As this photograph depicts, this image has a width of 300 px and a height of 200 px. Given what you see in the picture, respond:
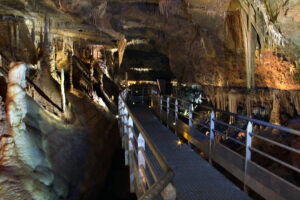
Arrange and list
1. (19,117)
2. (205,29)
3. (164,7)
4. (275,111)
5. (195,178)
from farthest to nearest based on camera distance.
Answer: (205,29)
(164,7)
(275,111)
(19,117)
(195,178)

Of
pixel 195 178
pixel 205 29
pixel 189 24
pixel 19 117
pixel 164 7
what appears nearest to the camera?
pixel 195 178

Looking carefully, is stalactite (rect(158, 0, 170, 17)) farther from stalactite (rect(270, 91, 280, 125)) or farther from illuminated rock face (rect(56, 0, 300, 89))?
stalactite (rect(270, 91, 280, 125))

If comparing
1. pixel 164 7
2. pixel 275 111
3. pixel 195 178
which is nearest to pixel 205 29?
pixel 164 7

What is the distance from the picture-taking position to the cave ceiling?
9389 millimetres

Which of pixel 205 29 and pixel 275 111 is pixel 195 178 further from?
pixel 205 29

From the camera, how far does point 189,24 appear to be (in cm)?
1355

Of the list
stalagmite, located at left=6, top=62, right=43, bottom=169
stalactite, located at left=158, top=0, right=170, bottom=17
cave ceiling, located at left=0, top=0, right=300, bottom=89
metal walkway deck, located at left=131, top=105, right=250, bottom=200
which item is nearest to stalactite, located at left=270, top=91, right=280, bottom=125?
cave ceiling, located at left=0, top=0, right=300, bottom=89

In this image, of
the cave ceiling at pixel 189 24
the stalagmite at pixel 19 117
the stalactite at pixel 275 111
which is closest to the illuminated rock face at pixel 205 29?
the cave ceiling at pixel 189 24

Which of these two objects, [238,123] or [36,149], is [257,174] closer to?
[36,149]

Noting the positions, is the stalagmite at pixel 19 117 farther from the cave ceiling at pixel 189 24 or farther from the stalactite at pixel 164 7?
the stalactite at pixel 164 7

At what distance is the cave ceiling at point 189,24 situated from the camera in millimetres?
9389

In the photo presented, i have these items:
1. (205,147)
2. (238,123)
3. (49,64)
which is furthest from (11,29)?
(238,123)

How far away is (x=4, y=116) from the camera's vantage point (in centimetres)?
584

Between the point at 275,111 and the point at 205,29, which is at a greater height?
the point at 205,29
